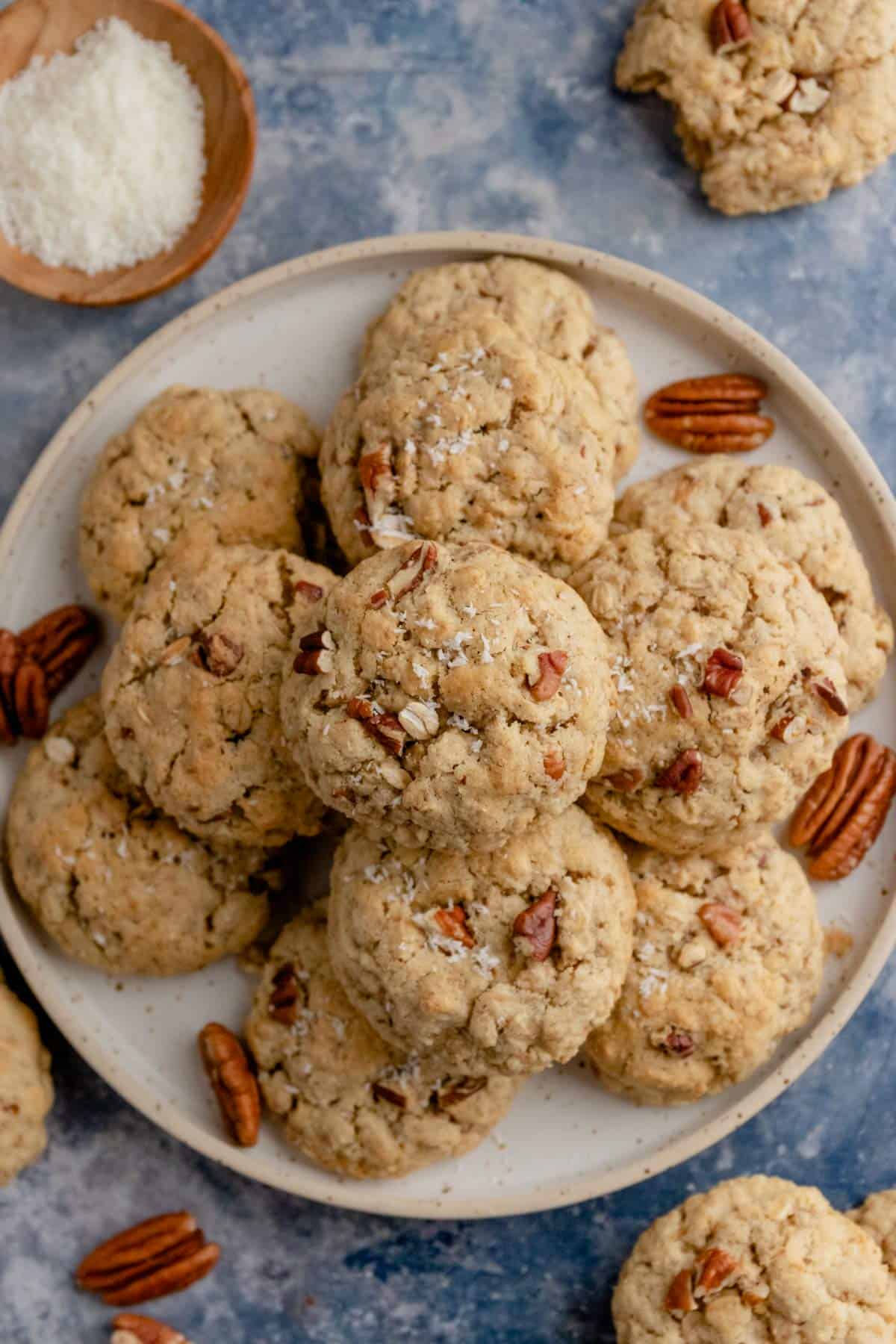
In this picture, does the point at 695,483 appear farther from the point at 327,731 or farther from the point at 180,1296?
the point at 180,1296

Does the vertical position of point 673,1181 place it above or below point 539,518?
below

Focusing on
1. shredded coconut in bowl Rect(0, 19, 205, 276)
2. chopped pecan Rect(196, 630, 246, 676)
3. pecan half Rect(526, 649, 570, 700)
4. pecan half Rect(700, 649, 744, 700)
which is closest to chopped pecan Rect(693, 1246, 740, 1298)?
pecan half Rect(700, 649, 744, 700)

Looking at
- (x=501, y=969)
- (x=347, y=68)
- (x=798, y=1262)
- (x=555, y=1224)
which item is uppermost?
(x=347, y=68)

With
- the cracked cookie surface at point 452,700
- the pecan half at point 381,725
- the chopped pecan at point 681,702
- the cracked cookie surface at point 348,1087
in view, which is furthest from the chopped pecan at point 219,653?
the chopped pecan at point 681,702

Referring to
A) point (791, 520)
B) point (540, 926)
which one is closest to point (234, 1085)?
point (540, 926)

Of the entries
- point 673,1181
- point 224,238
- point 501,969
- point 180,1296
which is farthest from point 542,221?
point 180,1296

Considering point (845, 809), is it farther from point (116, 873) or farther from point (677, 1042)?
point (116, 873)

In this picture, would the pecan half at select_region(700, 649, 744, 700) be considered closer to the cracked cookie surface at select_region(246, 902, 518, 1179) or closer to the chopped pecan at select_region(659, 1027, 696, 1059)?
the chopped pecan at select_region(659, 1027, 696, 1059)
